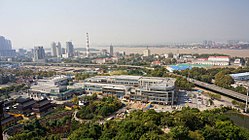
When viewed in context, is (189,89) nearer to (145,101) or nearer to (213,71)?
(145,101)

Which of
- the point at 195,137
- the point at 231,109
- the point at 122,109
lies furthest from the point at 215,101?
the point at 195,137

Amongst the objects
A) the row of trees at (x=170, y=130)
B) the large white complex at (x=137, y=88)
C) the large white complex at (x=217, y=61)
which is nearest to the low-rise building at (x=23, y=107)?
the large white complex at (x=137, y=88)

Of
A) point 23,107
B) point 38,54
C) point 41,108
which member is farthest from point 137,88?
point 38,54

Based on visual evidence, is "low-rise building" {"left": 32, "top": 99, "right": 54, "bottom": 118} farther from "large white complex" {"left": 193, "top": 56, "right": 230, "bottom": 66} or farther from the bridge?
"large white complex" {"left": 193, "top": 56, "right": 230, "bottom": 66}

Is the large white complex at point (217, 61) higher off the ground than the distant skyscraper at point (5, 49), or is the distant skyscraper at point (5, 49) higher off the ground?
the distant skyscraper at point (5, 49)

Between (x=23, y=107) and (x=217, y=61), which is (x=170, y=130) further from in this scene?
(x=217, y=61)

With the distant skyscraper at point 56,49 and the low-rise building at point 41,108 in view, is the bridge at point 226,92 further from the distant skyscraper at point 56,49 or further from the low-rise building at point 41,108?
the distant skyscraper at point 56,49
